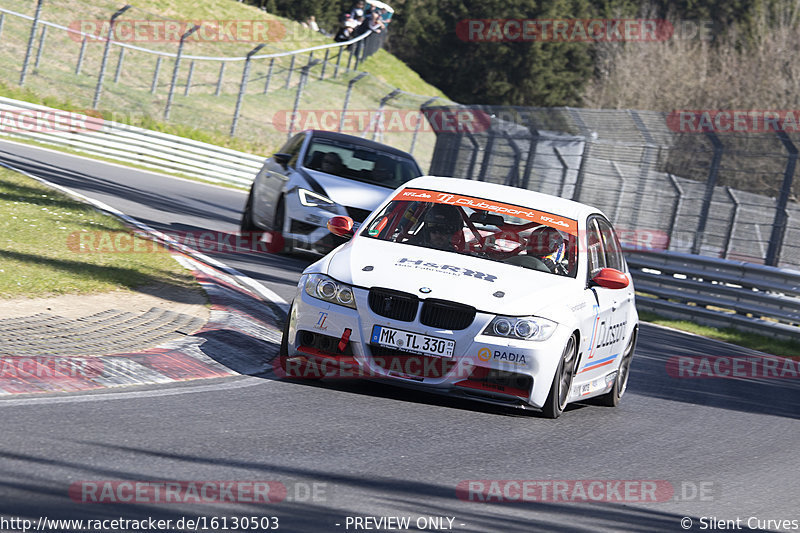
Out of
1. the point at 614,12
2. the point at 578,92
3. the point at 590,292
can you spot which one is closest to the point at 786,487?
the point at 590,292

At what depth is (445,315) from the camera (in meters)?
7.71

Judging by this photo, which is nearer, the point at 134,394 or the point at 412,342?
the point at 134,394

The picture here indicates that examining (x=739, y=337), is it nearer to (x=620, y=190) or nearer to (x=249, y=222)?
(x=620, y=190)

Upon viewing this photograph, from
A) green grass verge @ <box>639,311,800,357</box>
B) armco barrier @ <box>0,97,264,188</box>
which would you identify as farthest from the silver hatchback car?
armco barrier @ <box>0,97,264,188</box>

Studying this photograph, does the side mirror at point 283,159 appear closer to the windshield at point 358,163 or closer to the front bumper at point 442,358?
the windshield at point 358,163

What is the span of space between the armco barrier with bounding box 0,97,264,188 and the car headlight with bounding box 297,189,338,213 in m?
A: 14.4

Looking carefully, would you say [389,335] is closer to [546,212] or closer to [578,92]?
[546,212]

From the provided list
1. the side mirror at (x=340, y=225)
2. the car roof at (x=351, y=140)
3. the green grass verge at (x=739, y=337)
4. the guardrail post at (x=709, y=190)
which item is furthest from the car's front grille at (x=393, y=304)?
the guardrail post at (x=709, y=190)

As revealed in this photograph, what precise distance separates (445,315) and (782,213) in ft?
37.7

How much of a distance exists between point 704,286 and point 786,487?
37.1ft

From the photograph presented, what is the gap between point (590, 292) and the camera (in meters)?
8.70

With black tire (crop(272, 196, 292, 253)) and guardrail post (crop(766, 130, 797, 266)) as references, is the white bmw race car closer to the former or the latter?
black tire (crop(272, 196, 292, 253))

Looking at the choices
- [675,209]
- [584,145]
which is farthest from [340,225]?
[584,145]

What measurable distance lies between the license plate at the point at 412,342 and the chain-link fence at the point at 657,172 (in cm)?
1156
